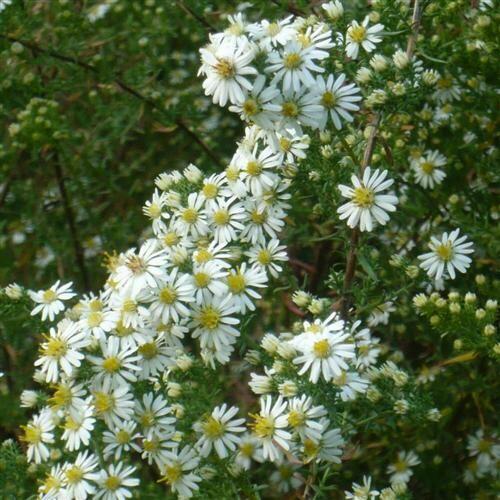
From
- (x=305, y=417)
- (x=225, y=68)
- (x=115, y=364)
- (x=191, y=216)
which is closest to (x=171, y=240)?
(x=191, y=216)

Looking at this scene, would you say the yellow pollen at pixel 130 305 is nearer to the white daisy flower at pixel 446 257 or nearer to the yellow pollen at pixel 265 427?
the yellow pollen at pixel 265 427

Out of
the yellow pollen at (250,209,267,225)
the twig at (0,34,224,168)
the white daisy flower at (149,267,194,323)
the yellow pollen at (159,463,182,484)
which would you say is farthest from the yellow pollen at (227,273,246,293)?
the twig at (0,34,224,168)

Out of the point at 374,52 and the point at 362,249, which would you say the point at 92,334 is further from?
the point at 374,52

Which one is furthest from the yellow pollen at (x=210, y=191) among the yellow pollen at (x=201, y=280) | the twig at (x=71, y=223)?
the twig at (x=71, y=223)

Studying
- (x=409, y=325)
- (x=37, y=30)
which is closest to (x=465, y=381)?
(x=409, y=325)

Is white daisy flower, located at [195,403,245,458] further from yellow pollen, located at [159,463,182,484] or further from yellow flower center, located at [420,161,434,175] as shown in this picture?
yellow flower center, located at [420,161,434,175]

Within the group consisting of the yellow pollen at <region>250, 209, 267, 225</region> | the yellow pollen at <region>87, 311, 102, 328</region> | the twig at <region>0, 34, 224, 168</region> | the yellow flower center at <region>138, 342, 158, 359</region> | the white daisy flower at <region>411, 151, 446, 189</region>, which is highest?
the twig at <region>0, 34, 224, 168</region>

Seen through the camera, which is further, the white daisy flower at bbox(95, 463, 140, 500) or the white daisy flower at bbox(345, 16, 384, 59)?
the white daisy flower at bbox(345, 16, 384, 59)
